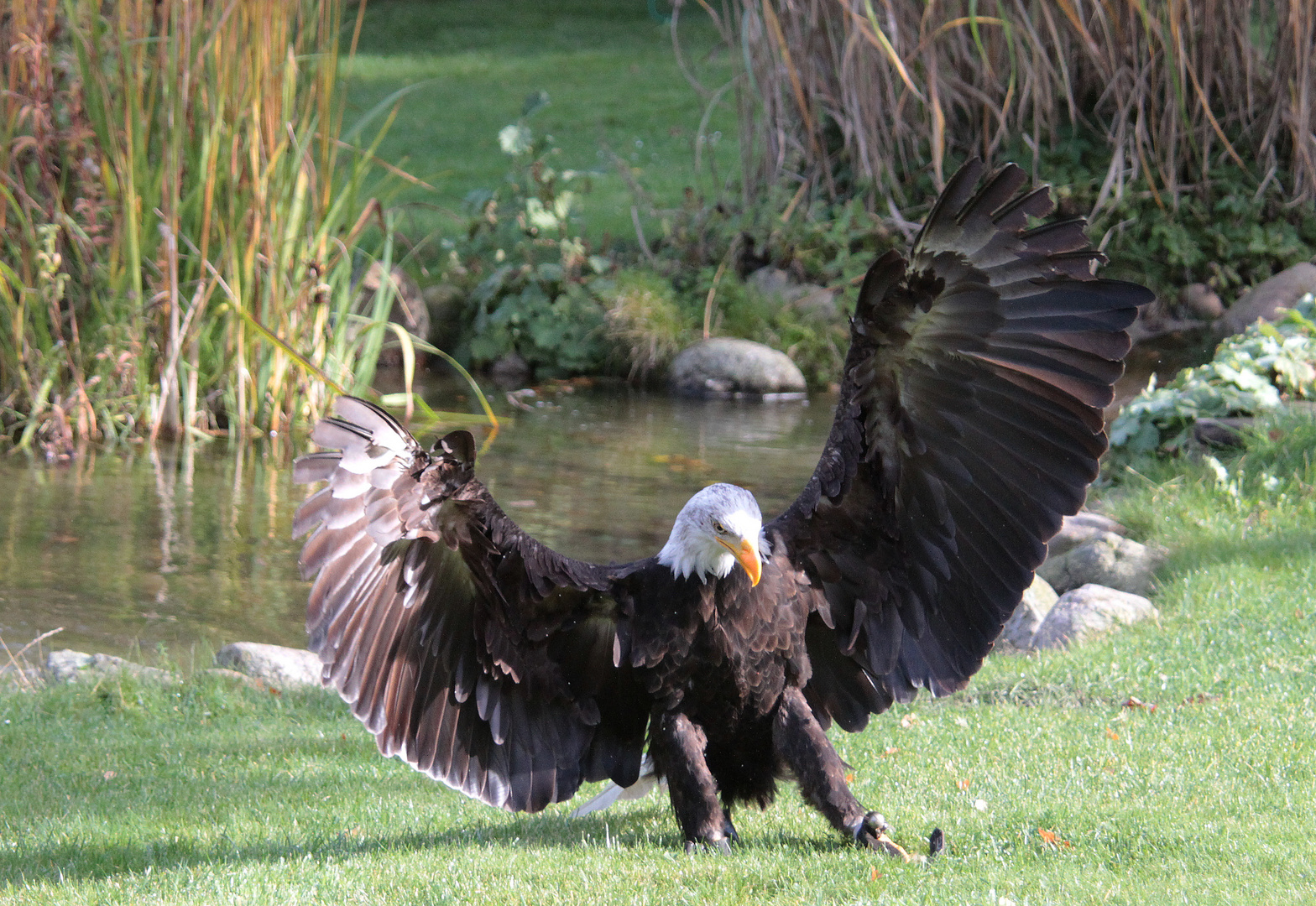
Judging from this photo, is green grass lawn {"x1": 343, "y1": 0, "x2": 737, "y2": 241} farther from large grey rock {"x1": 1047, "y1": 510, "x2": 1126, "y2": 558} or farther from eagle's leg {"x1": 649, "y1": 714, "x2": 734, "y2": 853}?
eagle's leg {"x1": 649, "y1": 714, "x2": 734, "y2": 853}

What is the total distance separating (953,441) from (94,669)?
3305mm

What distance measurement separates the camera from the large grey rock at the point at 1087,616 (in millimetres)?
5434

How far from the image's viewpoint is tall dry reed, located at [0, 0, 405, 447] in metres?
7.68

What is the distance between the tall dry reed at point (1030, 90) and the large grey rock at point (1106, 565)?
440 centimetres

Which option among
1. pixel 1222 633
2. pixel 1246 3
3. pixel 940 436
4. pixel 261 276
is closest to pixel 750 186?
pixel 1246 3

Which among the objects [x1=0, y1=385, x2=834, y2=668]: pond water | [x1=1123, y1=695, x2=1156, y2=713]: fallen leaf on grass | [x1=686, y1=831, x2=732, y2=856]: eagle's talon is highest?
[x1=686, y1=831, x2=732, y2=856]: eagle's talon

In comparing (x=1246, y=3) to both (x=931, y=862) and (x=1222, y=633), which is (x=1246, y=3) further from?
(x=931, y=862)

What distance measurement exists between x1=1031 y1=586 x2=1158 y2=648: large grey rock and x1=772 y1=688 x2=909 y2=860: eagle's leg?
7.41ft

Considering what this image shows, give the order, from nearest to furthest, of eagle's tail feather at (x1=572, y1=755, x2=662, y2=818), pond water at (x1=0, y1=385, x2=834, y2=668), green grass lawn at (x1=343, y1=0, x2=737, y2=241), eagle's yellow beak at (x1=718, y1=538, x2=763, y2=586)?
eagle's yellow beak at (x1=718, y1=538, x2=763, y2=586)
eagle's tail feather at (x1=572, y1=755, x2=662, y2=818)
pond water at (x1=0, y1=385, x2=834, y2=668)
green grass lawn at (x1=343, y1=0, x2=737, y2=241)

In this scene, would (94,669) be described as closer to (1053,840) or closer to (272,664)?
(272,664)

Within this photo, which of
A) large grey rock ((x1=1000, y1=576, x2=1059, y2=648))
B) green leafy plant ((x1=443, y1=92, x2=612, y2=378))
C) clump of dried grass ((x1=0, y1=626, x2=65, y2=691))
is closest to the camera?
clump of dried grass ((x1=0, y1=626, x2=65, y2=691))

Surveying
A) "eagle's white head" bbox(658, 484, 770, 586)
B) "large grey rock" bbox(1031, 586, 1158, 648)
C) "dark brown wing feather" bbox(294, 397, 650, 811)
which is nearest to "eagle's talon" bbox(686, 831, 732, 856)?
"dark brown wing feather" bbox(294, 397, 650, 811)

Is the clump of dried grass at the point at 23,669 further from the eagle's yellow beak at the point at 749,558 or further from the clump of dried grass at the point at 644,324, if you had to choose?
the clump of dried grass at the point at 644,324

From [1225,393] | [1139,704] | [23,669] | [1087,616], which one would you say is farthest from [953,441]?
[1225,393]
